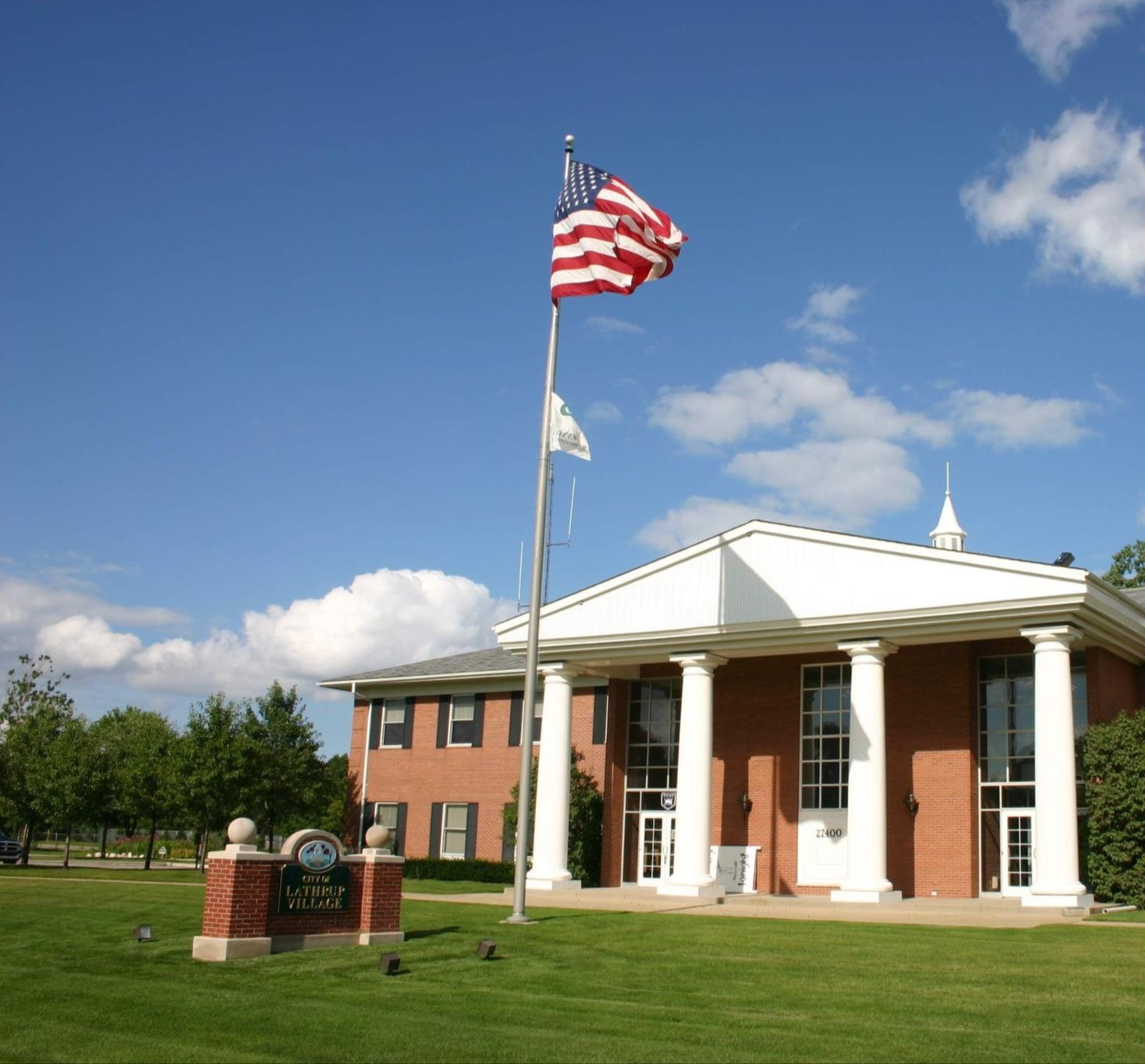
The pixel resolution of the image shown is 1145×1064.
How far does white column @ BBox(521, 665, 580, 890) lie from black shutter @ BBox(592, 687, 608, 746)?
15.7ft

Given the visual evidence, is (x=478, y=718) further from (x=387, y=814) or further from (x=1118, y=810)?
(x=1118, y=810)

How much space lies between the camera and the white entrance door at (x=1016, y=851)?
1061 inches

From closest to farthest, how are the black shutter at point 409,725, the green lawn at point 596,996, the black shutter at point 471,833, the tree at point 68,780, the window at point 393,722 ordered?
the green lawn at point 596,996, the black shutter at point 471,833, the black shutter at point 409,725, the window at point 393,722, the tree at point 68,780

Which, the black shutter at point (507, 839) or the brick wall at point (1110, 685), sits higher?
the brick wall at point (1110, 685)

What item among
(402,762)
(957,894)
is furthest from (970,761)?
(402,762)

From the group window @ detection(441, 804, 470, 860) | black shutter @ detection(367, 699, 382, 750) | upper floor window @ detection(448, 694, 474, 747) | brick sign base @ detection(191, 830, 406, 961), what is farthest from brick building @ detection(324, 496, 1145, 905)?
brick sign base @ detection(191, 830, 406, 961)

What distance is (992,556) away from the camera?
24.6 meters

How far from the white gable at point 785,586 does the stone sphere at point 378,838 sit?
37.6 ft

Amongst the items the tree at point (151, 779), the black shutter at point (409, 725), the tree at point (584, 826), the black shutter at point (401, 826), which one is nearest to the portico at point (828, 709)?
the tree at point (584, 826)

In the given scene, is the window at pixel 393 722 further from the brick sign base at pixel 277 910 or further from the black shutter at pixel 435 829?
the brick sign base at pixel 277 910

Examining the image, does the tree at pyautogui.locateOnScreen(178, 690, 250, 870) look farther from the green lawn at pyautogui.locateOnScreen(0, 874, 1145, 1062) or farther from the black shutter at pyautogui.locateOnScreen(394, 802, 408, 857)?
the green lawn at pyautogui.locateOnScreen(0, 874, 1145, 1062)

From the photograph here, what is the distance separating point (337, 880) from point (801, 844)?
1529 centimetres

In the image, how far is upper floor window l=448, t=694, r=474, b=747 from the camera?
39250 millimetres

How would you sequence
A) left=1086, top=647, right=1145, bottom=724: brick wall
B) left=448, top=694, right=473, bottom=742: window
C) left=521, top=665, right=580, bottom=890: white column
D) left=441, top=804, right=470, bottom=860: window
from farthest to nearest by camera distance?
left=448, top=694, right=473, bottom=742: window < left=441, top=804, right=470, bottom=860: window < left=521, top=665, right=580, bottom=890: white column < left=1086, top=647, right=1145, bottom=724: brick wall
